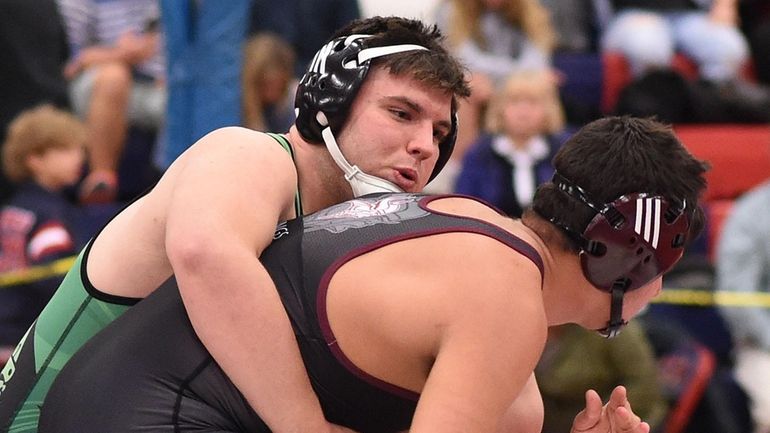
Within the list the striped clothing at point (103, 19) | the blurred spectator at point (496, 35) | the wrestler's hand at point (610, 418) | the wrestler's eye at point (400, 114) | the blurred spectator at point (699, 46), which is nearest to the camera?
the wrestler's hand at point (610, 418)

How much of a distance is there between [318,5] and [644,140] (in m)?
4.59

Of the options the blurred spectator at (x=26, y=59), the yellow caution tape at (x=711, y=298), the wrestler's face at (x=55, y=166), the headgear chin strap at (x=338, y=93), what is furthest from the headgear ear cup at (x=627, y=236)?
the blurred spectator at (x=26, y=59)

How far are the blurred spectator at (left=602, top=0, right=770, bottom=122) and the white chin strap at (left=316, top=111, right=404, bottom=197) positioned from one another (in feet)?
14.6

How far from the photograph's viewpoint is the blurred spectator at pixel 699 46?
24.1 ft

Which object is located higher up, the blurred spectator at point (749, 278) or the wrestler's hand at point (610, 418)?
the wrestler's hand at point (610, 418)

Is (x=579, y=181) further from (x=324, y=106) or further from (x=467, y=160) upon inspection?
(x=467, y=160)

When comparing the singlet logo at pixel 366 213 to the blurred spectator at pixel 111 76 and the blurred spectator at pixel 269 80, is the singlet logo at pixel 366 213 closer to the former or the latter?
the blurred spectator at pixel 269 80

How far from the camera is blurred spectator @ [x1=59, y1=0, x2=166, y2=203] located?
6633 millimetres

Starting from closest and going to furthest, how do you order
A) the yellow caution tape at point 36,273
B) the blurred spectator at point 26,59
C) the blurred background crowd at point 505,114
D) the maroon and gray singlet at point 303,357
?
the maroon and gray singlet at point 303,357
the yellow caution tape at point 36,273
the blurred background crowd at point 505,114
the blurred spectator at point 26,59

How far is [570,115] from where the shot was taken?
281 inches

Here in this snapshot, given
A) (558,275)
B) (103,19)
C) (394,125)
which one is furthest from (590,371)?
(103,19)

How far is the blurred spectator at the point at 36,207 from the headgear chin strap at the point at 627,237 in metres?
3.24

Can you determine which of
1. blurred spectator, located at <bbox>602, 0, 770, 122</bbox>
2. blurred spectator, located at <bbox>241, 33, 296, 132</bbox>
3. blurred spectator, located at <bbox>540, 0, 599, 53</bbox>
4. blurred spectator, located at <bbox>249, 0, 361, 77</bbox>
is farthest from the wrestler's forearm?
blurred spectator, located at <bbox>540, 0, 599, 53</bbox>

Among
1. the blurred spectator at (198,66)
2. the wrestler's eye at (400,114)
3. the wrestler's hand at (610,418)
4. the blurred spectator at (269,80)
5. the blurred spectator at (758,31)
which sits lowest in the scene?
the blurred spectator at (758,31)
